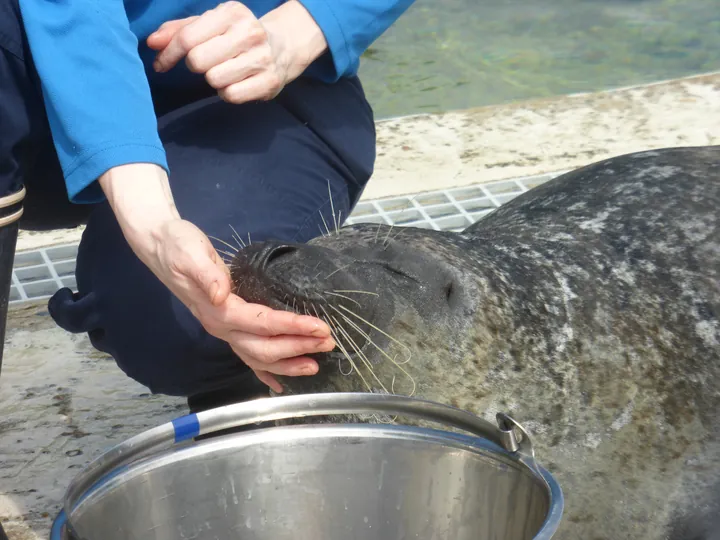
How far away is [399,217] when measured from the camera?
4.87 metres

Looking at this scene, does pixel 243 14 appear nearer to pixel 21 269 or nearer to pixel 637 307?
pixel 637 307

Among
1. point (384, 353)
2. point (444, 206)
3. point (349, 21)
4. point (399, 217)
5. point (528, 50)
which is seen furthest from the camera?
point (528, 50)

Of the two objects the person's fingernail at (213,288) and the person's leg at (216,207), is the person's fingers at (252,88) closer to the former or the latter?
the person's leg at (216,207)

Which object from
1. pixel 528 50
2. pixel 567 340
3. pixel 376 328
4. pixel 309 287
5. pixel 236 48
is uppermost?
pixel 236 48

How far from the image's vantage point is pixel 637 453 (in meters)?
2.81

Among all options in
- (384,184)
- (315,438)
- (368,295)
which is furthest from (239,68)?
(384,184)

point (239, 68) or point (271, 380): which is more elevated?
point (239, 68)

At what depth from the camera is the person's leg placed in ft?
9.32

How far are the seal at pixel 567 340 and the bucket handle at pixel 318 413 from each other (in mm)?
394

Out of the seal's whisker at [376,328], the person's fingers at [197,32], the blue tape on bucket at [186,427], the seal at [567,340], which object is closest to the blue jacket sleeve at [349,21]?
the person's fingers at [197,32]

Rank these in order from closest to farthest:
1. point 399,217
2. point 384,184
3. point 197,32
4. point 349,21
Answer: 1. point 197,32
2. point 349,21
3. point 399,217
4. point 384,184

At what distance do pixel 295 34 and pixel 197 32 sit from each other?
0.30m

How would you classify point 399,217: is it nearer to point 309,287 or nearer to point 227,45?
point 227,45

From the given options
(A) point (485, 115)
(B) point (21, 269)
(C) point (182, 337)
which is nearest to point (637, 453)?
(C) point (182, 337)
